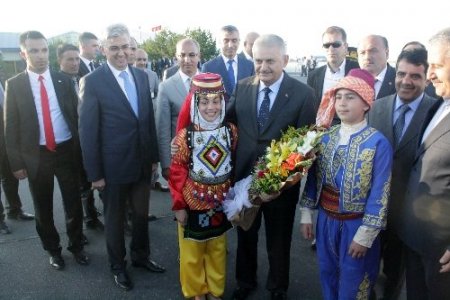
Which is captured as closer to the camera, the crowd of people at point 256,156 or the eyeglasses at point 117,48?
the crowd of people at point 256,156

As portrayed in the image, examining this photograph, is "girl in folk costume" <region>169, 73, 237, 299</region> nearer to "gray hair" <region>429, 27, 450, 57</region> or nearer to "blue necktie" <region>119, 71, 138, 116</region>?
"blue necktie" <region>119, 71, 138, 116</region>

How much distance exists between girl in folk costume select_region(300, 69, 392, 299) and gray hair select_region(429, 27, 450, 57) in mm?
487

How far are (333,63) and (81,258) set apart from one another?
3.87m

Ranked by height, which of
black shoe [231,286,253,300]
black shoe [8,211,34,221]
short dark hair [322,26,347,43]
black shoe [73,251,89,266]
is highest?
short dark hair [322,26,347,43]

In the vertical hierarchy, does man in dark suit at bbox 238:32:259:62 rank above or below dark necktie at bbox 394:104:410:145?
above

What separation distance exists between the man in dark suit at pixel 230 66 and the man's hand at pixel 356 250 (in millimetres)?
3291

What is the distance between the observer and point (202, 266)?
3398 mm

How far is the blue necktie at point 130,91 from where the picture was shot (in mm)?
3654

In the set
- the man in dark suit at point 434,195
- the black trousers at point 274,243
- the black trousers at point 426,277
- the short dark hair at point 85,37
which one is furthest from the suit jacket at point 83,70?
the black trousers at point 426,277

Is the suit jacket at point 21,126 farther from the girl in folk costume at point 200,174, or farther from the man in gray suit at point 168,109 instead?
the girl in folk costume at point 200,174

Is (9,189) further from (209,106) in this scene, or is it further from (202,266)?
(209,106)

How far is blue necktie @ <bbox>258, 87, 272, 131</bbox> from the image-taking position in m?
3.17

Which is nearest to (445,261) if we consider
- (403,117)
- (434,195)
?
(434,195)

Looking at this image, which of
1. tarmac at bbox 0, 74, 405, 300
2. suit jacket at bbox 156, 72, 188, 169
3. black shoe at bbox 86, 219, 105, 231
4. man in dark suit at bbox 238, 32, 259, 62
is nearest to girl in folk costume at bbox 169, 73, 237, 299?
tarmac at bbox 0, 74, 405, 300
